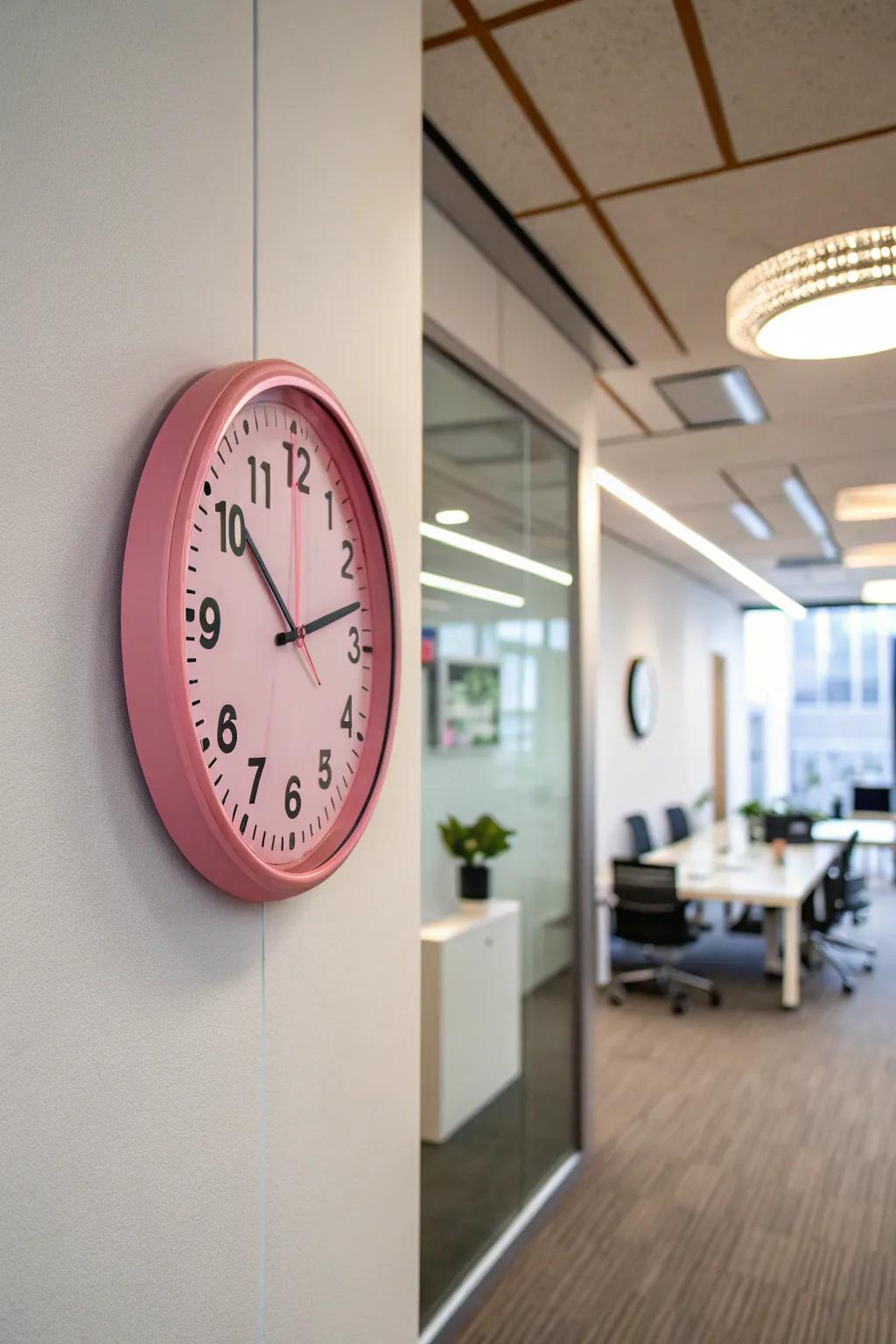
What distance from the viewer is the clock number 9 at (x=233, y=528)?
48.8 inches

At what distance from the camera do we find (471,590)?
9.63 ft

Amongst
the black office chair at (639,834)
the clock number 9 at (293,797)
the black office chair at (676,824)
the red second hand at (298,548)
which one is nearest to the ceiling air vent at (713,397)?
the red second hand at (298,548)

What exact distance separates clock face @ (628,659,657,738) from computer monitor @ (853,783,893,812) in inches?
130

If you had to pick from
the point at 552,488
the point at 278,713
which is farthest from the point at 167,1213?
the point at 552,488

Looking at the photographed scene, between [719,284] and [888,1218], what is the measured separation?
3.11m

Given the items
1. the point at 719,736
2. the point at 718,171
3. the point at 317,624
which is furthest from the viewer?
the point at 719,736

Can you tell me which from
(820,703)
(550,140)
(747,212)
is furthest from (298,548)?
(820,703)

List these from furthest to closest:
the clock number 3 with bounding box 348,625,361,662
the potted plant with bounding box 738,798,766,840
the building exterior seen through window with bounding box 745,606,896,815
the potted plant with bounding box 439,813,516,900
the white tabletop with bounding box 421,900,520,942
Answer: the building exterior seen through window with bounding box 745,606,896,815
the potted plant with bounding box 738,798,766,840
the potted plant with bounding box 439,813,516,900
the white tabletop with bounding box 421,900,520,942
the clock number 3 with bounding box 348,625,361,662

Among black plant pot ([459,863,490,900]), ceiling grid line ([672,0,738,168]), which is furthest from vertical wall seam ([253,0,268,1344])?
black plant pot ([459,863,490,900])

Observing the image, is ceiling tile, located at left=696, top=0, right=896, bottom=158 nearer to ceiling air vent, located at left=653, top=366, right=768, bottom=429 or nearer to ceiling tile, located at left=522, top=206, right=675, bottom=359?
ceiling tile, located at left=522, top=206, right=675, bottom=359

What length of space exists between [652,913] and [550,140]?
4409mm

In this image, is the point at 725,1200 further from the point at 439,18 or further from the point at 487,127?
the point at 439,18

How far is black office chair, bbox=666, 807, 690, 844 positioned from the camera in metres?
9.02

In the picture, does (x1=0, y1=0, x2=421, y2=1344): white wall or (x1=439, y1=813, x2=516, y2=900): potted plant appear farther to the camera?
(x1=439, y1=813, x2=516, y2=900): potted plant
